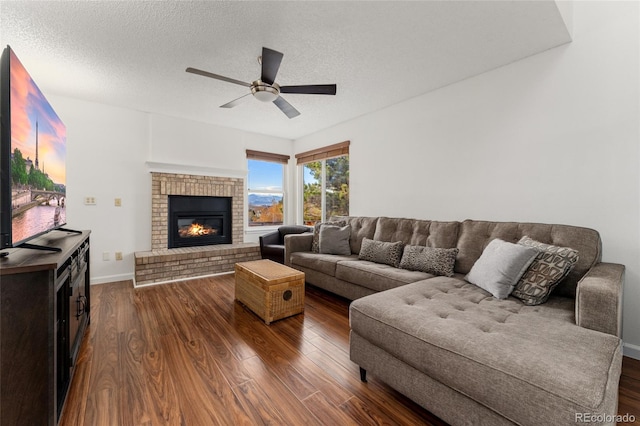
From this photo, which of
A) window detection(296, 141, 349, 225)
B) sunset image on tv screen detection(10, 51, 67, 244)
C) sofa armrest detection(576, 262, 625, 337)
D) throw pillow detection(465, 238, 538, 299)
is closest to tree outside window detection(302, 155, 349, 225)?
window detection(296, 141, 349, 225)

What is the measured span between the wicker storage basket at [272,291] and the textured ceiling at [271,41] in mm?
2060

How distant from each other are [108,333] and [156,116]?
3.18 metres

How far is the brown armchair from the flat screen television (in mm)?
2526

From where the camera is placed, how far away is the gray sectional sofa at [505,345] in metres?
0.94

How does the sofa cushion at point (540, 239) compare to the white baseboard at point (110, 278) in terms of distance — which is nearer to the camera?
the sofa cushion at point (540, 239)

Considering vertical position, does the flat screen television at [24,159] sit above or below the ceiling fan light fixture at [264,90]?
below

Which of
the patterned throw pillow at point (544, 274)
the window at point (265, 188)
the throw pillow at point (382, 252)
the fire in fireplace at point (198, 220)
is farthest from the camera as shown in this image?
the window at point (265, 188)

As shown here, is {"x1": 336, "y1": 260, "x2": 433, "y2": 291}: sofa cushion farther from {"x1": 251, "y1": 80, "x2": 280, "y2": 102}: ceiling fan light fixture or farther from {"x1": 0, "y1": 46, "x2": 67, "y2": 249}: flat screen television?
{"x1": 0, "y1": 46, "x2": 67, "y2": 249}: flat screen television

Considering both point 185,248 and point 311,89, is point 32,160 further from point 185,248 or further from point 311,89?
point 185,248

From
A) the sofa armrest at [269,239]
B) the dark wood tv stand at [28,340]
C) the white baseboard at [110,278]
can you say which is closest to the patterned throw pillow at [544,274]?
the dark wood tv stand at [28,340]

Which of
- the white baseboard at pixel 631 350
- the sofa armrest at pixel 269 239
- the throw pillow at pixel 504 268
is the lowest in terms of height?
the white baseboard at pixel 631 350

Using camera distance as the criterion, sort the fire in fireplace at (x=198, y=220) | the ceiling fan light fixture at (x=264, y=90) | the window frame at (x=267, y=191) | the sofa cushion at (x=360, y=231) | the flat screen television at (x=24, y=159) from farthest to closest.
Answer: the window frame at (x=267, y=191), the fire in fireplace at (x=198, y=220), the sofa cushion at (x=360, y=231), the ceiling fan light fixture at (x=264, y=90), the flat screen television at (x=24, y=159)

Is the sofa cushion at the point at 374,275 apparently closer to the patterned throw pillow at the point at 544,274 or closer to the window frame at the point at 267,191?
the patterned throw pillow at the point at 544,274

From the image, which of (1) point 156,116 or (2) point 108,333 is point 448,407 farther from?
(1) point 156,116
